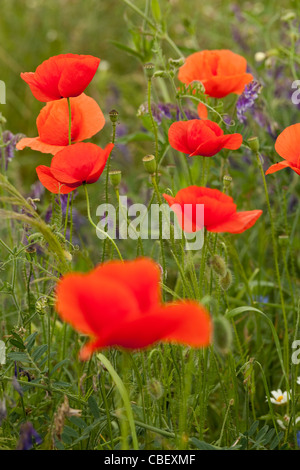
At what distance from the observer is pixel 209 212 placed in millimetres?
723

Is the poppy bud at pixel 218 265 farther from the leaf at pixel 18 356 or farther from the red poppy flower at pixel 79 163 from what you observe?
the leaf at pixel 18 356

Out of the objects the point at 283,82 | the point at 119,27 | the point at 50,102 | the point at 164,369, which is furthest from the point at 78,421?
the point at 119,27

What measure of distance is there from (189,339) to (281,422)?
21.8 inches

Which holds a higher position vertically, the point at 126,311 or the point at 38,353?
the point at 126,311

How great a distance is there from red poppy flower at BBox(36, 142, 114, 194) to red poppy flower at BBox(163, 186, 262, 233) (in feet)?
0.43

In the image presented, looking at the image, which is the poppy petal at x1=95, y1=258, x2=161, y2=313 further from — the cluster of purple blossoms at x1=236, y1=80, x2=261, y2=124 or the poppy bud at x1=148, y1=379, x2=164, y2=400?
the cluster of purple blossoms at x1=236, y1=80, x2=261, y2=124

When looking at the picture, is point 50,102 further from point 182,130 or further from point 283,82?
point 283,82

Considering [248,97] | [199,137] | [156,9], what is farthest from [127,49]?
[199,137]

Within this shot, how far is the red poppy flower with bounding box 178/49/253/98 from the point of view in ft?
3.65

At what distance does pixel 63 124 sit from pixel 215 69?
1.07 ft

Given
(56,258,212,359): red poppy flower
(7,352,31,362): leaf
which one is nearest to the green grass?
(7,352,31,362): leaf

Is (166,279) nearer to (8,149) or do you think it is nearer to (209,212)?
(8,149)

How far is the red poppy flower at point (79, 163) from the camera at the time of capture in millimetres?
821

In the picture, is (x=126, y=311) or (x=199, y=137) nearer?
(x=126, y=311)
